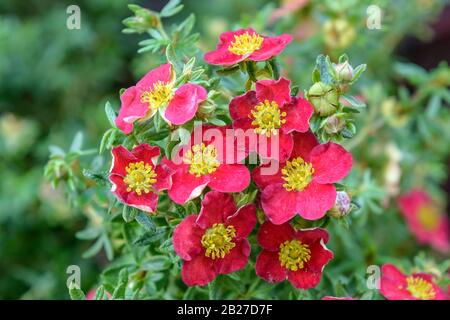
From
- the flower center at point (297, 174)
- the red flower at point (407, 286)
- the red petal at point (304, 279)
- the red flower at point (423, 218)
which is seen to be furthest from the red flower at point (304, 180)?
the red flower at point (423, 218)

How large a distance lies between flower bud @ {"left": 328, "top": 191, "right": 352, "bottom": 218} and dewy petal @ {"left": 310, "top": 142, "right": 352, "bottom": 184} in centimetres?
3

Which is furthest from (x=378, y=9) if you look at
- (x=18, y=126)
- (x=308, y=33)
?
(x=18, y=126)

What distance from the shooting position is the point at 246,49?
0.93 meters

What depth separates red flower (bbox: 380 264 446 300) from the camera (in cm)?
102

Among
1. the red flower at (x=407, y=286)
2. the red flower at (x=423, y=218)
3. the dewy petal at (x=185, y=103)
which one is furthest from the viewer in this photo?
the red flower at (x=423, y=218)

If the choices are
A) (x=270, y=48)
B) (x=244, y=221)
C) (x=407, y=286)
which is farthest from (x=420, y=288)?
(x=270, y=48)

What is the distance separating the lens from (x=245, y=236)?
900mm

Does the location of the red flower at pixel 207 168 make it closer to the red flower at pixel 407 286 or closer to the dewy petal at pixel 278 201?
the dewy petal at pixel 278 201

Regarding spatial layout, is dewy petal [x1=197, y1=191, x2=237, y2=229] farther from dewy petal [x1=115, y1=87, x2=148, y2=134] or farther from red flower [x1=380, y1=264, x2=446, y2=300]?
red flower [x1=380, y1=264, x2=446, y2=300]

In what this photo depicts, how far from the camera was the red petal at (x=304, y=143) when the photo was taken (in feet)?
2.97

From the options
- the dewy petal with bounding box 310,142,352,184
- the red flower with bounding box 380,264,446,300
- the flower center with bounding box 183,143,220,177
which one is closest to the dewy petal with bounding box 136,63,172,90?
the flower center with bounding box 183,143,220,177

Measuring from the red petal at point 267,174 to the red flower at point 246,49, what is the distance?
139 millimetres

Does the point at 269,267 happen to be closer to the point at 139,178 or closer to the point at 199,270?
the point at 199,270

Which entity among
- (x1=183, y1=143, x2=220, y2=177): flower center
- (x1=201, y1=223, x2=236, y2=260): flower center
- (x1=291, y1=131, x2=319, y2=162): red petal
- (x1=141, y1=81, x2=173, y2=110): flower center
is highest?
(x1=141, y1=81, x2=173, y2=110): flower center
